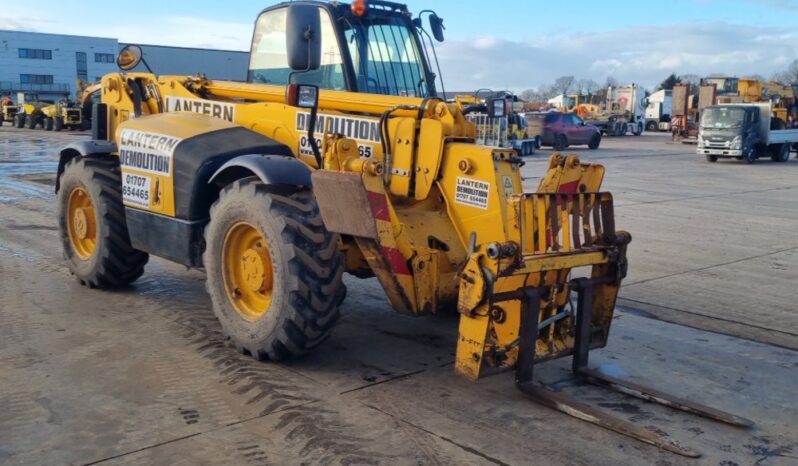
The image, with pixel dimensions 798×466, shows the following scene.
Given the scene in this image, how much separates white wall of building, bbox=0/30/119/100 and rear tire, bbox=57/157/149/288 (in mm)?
76003

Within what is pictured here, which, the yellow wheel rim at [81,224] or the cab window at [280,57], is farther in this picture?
the yellow wheel rim at [81,224]

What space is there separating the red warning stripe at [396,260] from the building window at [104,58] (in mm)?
85225

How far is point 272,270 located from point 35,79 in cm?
8342

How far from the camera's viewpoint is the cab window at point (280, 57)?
6199 mm

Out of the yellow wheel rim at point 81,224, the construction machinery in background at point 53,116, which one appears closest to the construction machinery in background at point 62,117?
the construction machinery in background at point 53,116

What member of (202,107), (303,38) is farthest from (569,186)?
(202,107)

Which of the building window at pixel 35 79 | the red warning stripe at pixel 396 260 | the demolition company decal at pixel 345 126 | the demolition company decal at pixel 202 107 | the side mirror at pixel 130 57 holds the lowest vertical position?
the red warning stripe at pixel 396 260

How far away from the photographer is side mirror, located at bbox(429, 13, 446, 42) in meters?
6.84

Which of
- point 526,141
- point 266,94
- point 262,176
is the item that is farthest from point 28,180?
point 526,141

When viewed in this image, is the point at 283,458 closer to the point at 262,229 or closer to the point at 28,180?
the point at 262,229

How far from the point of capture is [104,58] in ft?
273

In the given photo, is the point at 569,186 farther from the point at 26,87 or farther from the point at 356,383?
the point at 26,87

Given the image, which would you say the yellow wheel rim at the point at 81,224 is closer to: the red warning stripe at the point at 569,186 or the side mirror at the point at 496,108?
the side mirror at the point at 496,108

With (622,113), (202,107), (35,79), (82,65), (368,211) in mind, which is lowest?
(368,211)
